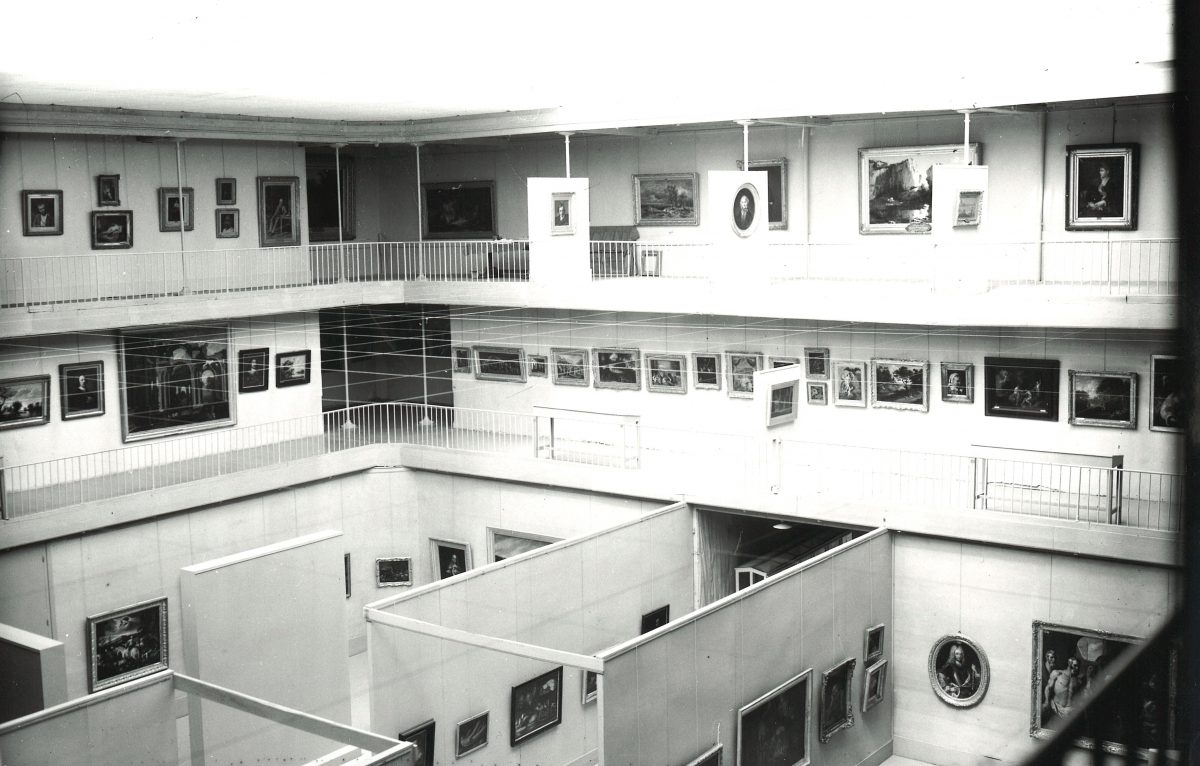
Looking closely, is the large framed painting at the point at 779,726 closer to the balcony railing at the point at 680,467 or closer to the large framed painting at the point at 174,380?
the balcony railing at the point at 680,467

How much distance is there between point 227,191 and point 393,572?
7993 millimetres

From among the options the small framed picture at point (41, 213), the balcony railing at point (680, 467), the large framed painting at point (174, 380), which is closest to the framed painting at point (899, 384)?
the balcony railing at point (680, 467)

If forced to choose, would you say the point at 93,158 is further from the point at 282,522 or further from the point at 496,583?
the point at 496,583

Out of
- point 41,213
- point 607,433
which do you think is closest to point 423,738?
point 607,433

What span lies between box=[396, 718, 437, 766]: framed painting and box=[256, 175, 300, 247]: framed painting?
13.5 meters

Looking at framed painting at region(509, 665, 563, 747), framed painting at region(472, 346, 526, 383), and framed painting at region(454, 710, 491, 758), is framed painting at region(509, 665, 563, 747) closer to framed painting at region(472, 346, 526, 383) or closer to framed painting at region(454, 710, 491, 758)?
framed painting at region(454, 710, 491, 758)

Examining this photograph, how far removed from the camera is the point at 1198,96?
8.73 feet

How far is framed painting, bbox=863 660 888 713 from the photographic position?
1570 cm

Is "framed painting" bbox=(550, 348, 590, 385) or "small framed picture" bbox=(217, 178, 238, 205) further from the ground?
"small framed picture" bbox=(217, 178, 238, 205)

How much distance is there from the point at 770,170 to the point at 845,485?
626 cm

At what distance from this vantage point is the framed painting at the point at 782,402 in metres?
17.5

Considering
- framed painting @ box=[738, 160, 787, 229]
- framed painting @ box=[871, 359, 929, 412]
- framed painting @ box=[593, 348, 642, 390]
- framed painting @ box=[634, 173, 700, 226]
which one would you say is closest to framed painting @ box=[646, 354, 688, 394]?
framed painting @ box=[593, 348, 642, 390]

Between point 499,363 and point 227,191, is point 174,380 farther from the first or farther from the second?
point 499,363

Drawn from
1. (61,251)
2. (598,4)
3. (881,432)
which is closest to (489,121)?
(61,251)
